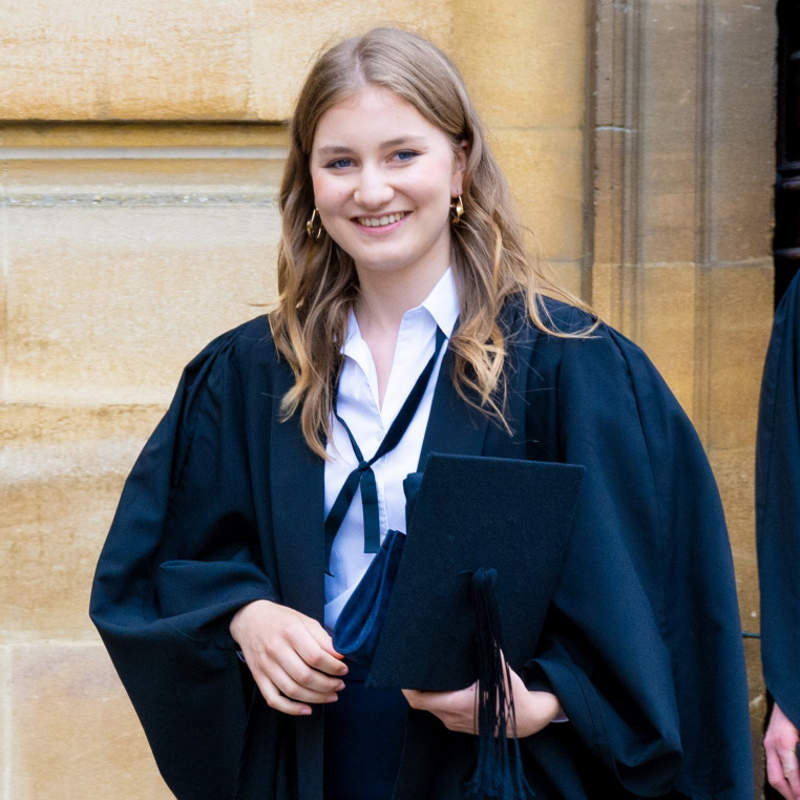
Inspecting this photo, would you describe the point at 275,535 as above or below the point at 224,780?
above

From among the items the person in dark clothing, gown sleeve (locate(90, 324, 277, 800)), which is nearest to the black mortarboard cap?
gown sleeve (locate(90, 324, 277, 800))

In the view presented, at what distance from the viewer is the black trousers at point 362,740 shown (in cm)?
216

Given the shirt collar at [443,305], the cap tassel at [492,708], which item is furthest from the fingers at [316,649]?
the shirt collar at [443,305]

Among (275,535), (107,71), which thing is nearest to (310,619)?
(275,535)

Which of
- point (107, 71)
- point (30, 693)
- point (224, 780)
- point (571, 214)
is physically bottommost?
point (30, 693)

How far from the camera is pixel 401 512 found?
7.10 ft

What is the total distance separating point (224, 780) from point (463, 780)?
519 mm

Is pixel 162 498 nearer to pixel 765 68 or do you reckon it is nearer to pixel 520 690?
pixel 520 690

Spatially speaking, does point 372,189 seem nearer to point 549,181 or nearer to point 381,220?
point 381,220

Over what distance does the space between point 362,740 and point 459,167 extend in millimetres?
980

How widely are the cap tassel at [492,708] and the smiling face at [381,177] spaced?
59cm

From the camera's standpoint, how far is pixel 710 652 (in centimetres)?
216

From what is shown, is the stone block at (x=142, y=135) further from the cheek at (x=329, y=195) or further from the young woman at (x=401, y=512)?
the cheek at (x=329, y=195)

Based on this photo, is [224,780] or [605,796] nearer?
[605,796]
